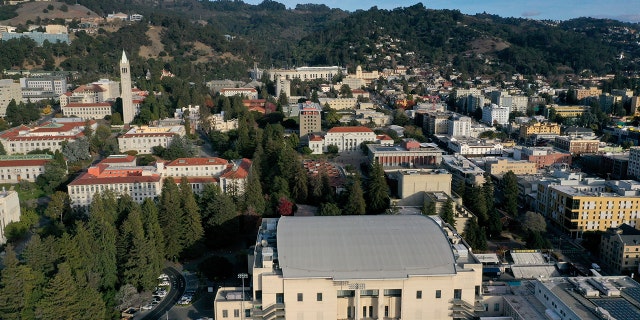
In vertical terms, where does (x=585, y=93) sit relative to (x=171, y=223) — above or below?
above

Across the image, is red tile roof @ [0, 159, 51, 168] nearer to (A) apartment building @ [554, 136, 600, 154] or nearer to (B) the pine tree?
(B) the pine tree

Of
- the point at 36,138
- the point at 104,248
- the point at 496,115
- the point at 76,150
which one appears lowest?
the point at 104,248

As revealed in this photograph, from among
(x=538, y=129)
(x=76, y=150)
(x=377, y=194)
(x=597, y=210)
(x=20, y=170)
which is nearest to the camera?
(x=597, y=210)

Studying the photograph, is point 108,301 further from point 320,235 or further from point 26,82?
point 26,82

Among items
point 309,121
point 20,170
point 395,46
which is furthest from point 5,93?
point 395,46

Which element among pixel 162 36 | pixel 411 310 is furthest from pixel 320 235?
pixel 162 36

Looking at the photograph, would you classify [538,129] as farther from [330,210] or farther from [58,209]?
[58,209]

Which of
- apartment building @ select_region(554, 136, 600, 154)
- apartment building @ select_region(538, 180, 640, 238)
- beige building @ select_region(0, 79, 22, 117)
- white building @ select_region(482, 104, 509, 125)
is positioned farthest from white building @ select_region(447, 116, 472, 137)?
beige building @ select_region(0, 79, 22, 117)
